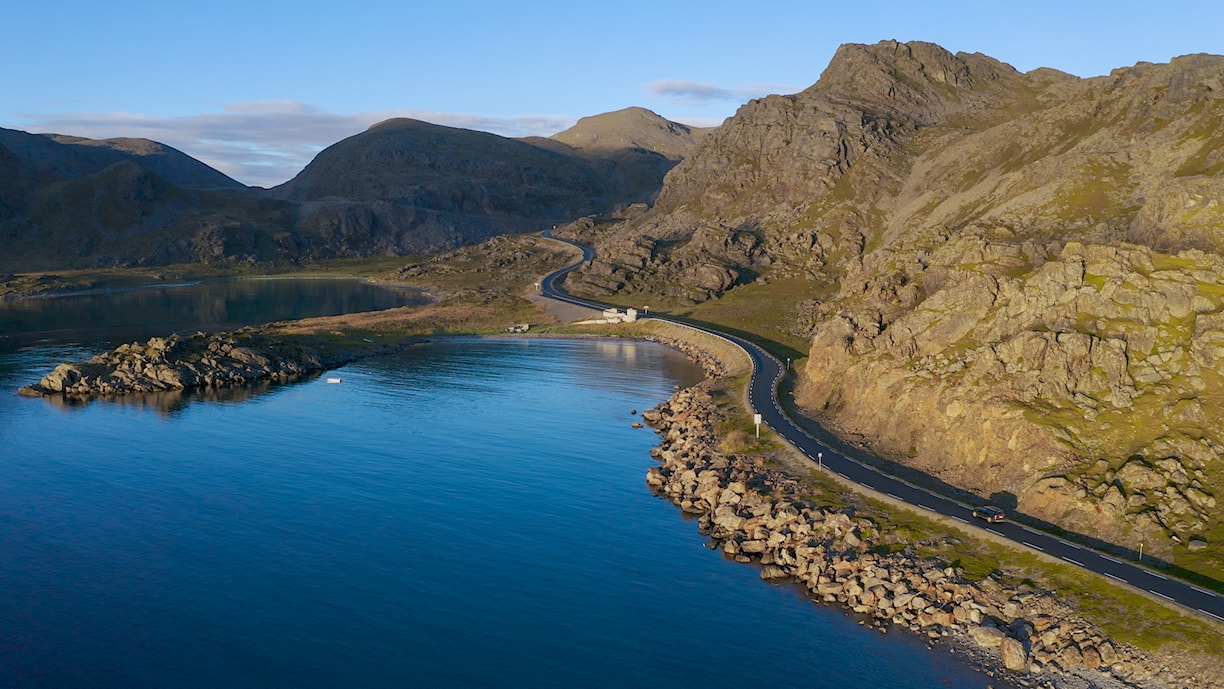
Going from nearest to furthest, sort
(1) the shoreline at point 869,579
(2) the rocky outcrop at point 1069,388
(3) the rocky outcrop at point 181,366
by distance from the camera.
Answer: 1. (1) the shoreline at point 869,579
2. (2) the rocky outcrop at point 1069,388
3. (3) the rocky outcrop at point 181,366

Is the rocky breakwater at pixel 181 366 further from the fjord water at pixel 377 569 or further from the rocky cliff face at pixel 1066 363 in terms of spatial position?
the rocky cliff face at pixel 1066 363

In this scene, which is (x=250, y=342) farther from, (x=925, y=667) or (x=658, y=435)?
(x=925, y=667)

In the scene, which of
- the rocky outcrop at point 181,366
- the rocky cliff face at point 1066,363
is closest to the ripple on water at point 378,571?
the rocky outcrop at point 181,366

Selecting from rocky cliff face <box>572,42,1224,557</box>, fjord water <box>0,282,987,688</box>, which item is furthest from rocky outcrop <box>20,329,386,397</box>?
rocky cliff face <box>572,42,1224,557</box>

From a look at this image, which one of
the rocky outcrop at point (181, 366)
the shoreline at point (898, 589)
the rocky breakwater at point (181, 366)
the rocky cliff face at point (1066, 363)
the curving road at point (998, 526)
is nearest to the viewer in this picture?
the shoreline at point (898, 589)

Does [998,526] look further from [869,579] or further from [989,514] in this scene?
[869,579]

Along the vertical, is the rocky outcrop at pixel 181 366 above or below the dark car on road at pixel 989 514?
below

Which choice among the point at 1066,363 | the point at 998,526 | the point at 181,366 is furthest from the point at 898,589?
the point at 181,366
